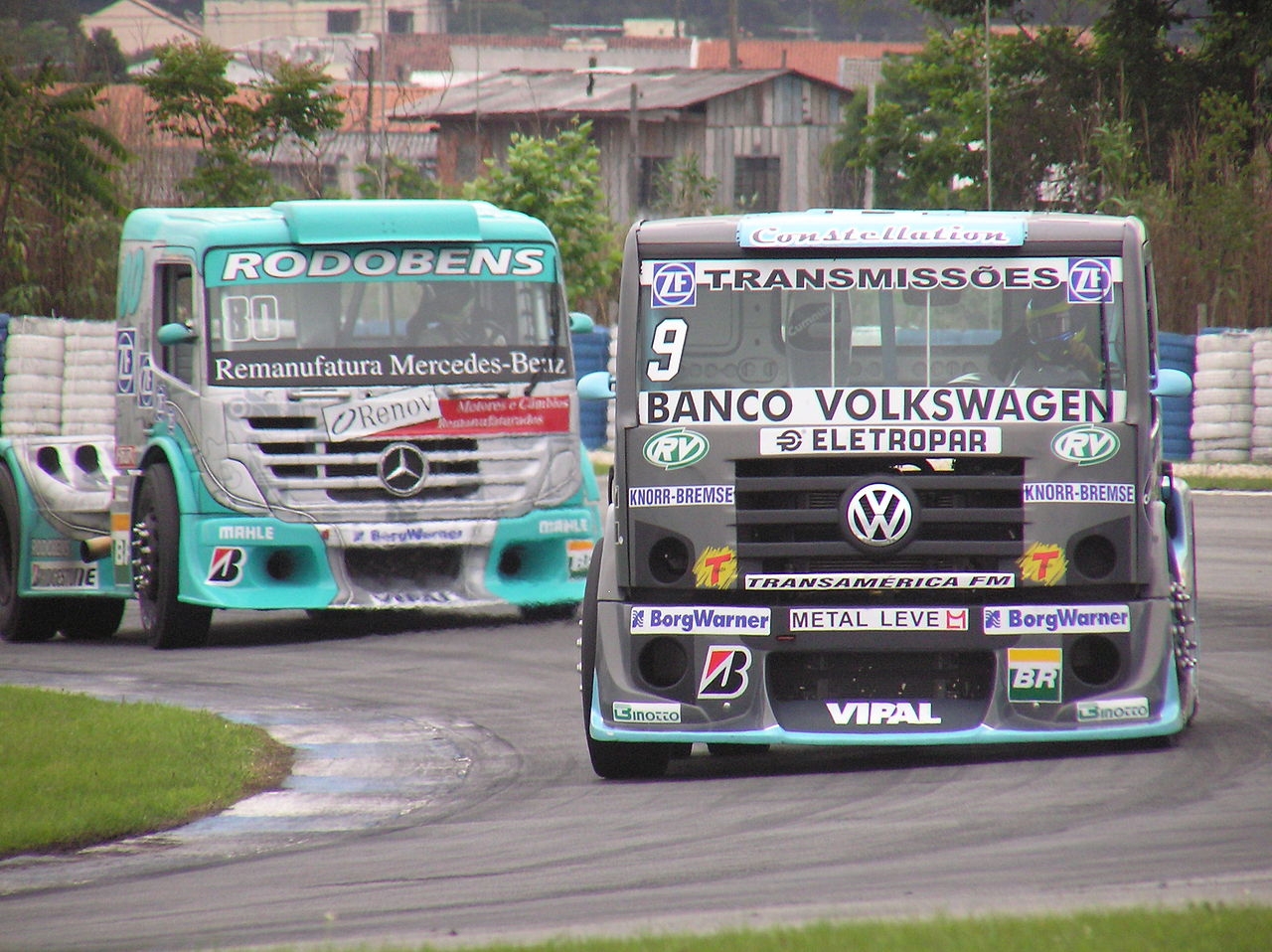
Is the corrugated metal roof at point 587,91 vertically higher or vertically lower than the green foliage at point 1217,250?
higher

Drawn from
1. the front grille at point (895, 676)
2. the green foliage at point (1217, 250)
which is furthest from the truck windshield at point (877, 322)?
the green foliage at point (1217, 250)

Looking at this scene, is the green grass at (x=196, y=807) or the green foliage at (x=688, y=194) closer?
the green grass at (x=196, y=807)

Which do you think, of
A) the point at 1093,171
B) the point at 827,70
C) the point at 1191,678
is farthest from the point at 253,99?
the point at 827,70

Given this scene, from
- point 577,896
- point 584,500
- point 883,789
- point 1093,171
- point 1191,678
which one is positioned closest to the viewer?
point 577,896

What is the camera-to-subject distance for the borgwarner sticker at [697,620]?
8758mm

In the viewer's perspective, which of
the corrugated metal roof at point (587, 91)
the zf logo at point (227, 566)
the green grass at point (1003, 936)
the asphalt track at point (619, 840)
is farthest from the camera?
the corrugated metal roof at point (587, 91)

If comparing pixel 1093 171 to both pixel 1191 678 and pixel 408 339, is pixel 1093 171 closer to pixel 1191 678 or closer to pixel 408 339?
pixel 408 339

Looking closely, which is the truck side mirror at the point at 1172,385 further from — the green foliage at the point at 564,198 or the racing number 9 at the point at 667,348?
the green foliage at the point at 564,198

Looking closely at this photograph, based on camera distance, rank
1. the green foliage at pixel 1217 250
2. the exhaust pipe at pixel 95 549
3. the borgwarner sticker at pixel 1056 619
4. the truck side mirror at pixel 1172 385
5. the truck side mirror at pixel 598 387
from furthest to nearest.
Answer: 1. the green foliage at pixel 1217 250
2. the exhaust pipe at pixel 95 549
3. the truck side mirror at pixel 598 387
4. the truck side mirror at pixel 1172 385
5. the borgwarner sticker at pixel 1056 619

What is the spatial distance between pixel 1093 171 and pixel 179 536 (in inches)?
963

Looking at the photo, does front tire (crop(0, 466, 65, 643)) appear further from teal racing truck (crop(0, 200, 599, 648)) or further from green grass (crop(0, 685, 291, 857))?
green grass (crop(0, 685, 291, 857))

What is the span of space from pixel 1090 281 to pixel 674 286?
1.72 m

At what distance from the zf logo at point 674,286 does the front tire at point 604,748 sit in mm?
1115

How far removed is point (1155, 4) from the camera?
128 ft
